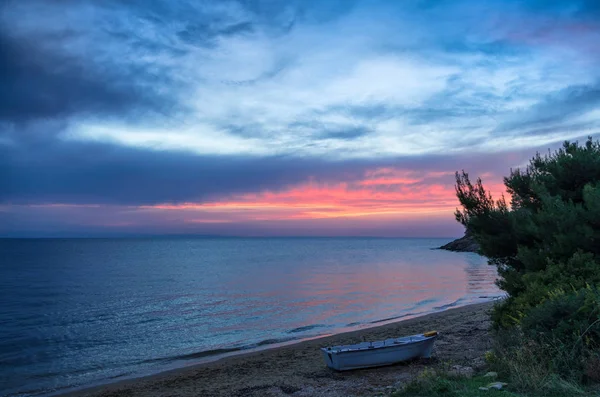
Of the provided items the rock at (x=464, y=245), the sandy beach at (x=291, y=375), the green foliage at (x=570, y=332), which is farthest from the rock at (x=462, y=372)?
the rock at (x=464, y=245)

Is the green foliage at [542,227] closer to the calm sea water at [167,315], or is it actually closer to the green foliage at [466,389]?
the green foliage at [466,389]

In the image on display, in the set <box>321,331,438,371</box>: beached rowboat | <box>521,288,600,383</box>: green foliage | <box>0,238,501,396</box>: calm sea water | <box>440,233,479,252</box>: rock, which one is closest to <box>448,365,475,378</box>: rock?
<box>521,288,600,383</box>: green foliage

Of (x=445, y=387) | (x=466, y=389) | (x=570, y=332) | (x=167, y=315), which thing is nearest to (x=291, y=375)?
(x=445, y=387)

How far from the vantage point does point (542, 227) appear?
14.3 metres

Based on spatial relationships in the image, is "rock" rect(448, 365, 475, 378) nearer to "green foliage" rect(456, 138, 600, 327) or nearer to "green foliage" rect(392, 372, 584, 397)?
"green foliage" rect(392, 372, 584, 397)

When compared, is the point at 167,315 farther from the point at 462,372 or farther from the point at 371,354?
the point at 462,372

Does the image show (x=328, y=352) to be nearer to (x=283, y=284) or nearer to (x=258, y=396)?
(x=258, y=396)

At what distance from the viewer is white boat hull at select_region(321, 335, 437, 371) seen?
1489 centimetres

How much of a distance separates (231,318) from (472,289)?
27.1 metres

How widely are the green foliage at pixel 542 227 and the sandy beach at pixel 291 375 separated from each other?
2.79 metres

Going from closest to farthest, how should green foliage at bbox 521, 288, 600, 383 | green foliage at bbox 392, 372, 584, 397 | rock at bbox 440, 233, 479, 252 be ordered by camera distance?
1. green foliage at bbox 392, 372, 584, 397
2. green foliage at bbox 521, 288, 600, 383
3. rock at bbox 440, 233, 479, 252

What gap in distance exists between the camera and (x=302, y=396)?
12.9 metres

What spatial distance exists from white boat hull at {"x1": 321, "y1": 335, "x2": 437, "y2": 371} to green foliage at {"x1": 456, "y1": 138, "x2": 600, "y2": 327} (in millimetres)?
3226

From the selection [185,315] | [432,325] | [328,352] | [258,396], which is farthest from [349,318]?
[258,396]
